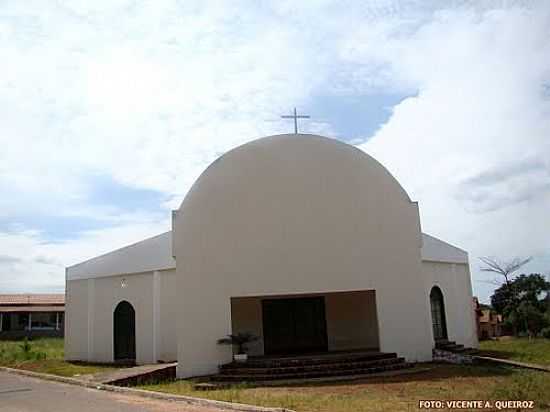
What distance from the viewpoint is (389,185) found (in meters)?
18.9

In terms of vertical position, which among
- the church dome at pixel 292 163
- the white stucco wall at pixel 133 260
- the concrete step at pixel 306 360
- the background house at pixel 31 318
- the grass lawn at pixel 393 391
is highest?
the church dome at pixel 292 163

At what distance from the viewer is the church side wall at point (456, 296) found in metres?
22.5

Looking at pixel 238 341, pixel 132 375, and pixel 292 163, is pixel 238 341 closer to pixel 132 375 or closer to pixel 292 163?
pixel 132 375

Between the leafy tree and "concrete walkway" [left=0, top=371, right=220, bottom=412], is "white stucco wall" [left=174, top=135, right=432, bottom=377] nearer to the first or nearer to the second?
"concrete walkway" [left=0, top=371, right=220, bottom=412]

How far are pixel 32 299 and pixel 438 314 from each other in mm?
35702

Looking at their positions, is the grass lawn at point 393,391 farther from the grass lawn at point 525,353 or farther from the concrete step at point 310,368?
the grass lawn at point 525,353

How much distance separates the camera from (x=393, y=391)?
12492 mm

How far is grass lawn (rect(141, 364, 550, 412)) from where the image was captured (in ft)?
33.9

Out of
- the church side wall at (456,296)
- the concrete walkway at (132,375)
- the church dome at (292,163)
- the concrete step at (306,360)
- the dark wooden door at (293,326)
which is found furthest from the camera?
the church side wall at (456,296)

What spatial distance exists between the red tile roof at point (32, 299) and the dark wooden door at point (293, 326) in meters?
30.8

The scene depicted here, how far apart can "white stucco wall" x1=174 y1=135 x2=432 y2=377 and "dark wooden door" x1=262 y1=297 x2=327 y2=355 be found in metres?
2.65

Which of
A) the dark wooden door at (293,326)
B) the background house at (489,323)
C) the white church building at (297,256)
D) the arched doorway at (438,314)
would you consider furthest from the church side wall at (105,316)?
the background house at (489,323)

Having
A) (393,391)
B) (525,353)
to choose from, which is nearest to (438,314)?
(525,353)

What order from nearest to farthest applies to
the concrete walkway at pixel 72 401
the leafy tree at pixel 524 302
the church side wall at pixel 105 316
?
the concrete walkway at pixel 72 401 → the church side wall at pixel 105 316 → the leafy tree at pixel 524 302
